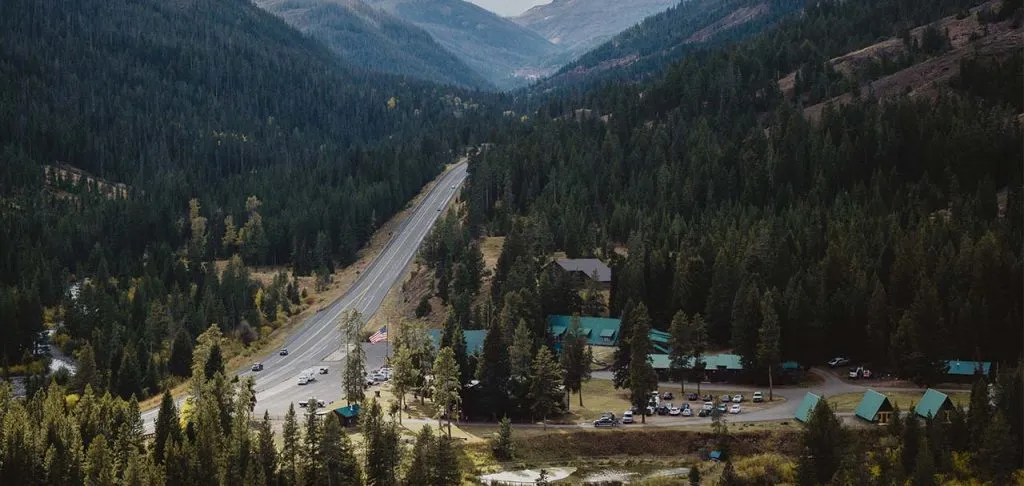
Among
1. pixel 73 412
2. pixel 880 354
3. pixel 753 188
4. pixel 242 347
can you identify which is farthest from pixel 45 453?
pixel 753 188

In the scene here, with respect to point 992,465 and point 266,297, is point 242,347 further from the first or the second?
point 992,465

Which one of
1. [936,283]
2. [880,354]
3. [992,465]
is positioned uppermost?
[936,283]

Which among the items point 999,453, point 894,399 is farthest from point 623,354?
point 999,453

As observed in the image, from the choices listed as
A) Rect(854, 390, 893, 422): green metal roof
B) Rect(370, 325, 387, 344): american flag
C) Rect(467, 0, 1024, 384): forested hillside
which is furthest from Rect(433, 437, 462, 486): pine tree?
Rect(370, 325, 387, 344): american flag

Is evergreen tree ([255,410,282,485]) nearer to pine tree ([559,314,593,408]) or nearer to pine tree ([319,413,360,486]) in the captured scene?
pine tree ([319,413,360,486])

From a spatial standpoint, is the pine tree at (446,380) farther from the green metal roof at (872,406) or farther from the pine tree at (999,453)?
the pine tree at (999,453)

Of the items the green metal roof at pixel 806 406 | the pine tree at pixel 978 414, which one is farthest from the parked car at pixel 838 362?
the pine tree at pixel 978 414
